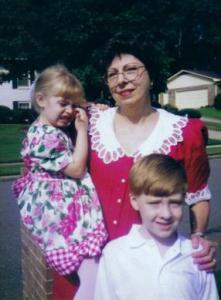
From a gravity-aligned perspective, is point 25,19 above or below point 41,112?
above

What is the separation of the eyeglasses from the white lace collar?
24 cm

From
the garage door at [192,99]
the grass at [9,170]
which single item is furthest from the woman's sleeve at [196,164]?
the garage door at [192,99]

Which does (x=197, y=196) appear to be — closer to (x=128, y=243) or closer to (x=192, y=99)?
(x=128, y=243)

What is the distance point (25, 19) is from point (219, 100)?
55.3ft

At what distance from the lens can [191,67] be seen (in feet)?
223

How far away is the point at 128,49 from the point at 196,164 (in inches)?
27.4

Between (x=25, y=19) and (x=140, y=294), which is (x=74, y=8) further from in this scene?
(x=140, y=294)

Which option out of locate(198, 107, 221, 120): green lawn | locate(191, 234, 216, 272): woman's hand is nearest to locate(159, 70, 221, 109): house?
locate(198, 107, 221, 120): green lawn

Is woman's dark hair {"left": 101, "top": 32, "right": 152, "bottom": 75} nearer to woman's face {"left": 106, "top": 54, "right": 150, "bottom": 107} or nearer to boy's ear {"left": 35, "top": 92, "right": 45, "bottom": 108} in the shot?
woman's face {"left": 106, "top": 54, "right": 150, "bottom": 107}

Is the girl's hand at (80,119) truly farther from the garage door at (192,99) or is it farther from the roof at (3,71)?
the garage door at (192,99)

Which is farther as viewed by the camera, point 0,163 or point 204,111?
point 204,111

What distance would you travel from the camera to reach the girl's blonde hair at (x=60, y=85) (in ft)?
10.1

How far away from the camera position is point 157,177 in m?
2.47

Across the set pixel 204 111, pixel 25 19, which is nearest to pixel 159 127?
pixel 25 19
